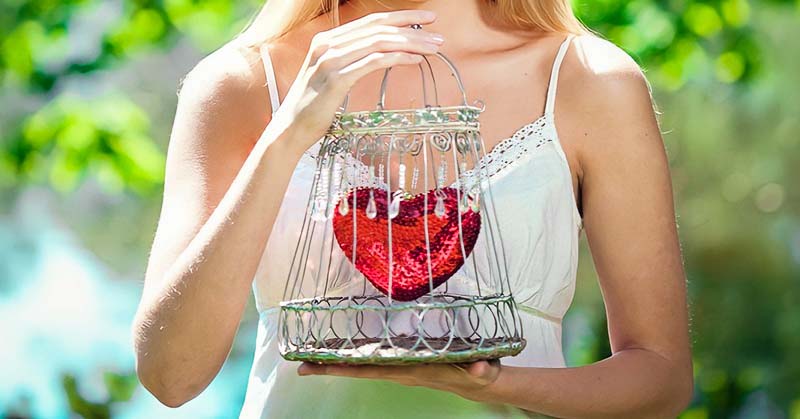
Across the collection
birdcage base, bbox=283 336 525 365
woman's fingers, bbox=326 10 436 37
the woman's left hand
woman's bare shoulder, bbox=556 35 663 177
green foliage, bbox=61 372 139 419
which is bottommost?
green foliage, bbox=61 372 139 419

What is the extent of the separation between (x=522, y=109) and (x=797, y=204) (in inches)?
125

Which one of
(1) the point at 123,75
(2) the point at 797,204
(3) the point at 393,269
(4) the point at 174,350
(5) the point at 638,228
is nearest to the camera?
(3) the point at 393,269

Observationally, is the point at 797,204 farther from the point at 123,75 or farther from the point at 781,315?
the point at 123,75

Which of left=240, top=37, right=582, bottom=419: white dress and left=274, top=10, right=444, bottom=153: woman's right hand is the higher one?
left=274, top=10, right=444, bottom=153: woman's right hand

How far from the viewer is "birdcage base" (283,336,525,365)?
4.82ft

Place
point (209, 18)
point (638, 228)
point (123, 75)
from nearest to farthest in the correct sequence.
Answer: point (638, 228)
point (209, 18)
point (123, 75)

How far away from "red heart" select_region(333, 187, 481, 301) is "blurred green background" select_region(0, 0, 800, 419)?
2.69 metres

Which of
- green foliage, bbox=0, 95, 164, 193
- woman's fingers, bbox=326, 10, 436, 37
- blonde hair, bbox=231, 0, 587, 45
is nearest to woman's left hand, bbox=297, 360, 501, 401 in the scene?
woman's fingers, bbox=326, 10, 436, 37

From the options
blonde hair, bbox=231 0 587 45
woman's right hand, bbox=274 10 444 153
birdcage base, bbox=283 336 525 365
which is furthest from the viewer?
blonde hair, bbox=231 0 587 45

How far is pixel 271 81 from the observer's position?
6.81 feet

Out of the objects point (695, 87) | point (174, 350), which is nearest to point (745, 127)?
point (695, 87)

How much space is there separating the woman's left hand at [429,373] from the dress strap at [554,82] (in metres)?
0.62

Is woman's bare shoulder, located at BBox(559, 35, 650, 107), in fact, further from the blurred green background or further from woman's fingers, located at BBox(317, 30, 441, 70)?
the blurred green background

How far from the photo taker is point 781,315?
5.04 metres
